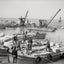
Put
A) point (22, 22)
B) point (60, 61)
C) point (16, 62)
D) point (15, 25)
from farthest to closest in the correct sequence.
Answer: point (15, 25) < point (22, 22) < point (60, 61) < point (16, 62)

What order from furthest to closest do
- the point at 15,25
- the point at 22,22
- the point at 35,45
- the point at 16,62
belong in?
1. the point at 15,25
2. the point at 22,22
3. the point at 35,45
4. the point at 16,62

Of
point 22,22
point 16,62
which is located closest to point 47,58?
point 16,62

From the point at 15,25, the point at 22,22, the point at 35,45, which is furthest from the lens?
the point at 15,25

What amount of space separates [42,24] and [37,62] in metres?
24.7

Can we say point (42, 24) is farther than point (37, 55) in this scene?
Yes

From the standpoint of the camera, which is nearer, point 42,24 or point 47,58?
point 47,58

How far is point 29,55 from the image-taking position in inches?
415

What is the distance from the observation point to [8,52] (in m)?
11.5

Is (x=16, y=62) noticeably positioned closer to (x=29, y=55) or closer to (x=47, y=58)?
(x=29, y=55)

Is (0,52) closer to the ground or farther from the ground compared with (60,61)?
farther from the ground

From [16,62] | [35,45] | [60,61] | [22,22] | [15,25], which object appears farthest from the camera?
[15,25]

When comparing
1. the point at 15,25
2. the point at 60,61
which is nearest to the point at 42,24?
the point at 15,25

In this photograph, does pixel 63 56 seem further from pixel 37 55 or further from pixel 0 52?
pixel 0 52

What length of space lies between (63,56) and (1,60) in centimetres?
556
